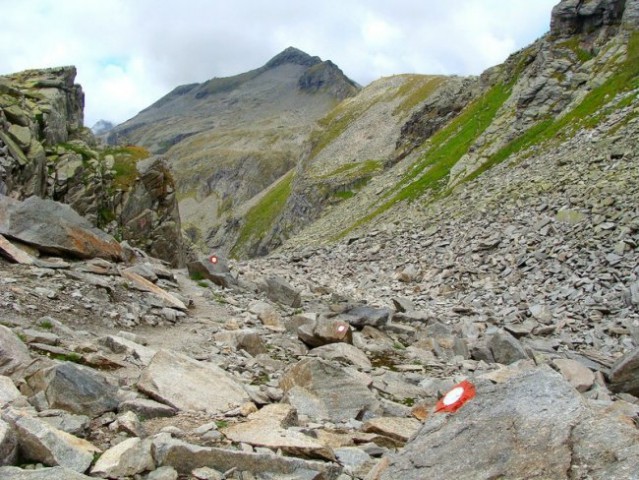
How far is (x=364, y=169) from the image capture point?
92.8 meters

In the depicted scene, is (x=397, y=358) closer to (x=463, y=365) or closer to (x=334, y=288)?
(x=463, y=365)

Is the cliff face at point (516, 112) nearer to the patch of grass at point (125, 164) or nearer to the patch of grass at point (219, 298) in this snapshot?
the patch of grass at point (125, 164)

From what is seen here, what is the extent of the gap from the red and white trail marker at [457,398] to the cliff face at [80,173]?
1207 inches

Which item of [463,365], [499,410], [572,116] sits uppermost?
[572,116]

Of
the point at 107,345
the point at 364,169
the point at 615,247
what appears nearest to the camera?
the point at 107,345

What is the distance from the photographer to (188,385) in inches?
430

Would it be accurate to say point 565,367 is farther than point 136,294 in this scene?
No

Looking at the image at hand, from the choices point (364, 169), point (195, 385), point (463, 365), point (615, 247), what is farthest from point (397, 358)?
point (364, 169)

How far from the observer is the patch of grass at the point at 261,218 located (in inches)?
4665

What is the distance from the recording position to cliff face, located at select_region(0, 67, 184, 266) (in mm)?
34969

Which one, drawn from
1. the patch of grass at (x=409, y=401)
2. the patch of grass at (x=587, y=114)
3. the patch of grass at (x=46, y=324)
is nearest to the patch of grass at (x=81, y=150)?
the patch of grass at (x=46, y=324)

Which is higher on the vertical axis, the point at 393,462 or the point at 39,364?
the point at 39,364

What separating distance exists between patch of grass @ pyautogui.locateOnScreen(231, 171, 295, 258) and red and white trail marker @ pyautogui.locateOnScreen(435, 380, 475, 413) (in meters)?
106

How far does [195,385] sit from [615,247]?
2175cm
